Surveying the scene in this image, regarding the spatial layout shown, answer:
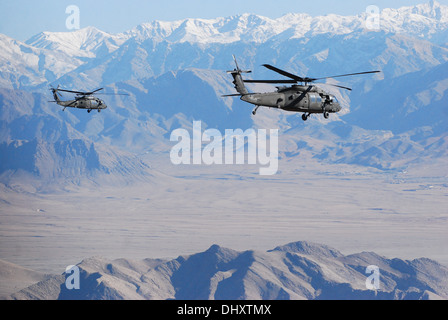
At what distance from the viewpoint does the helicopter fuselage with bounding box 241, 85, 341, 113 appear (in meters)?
90.3

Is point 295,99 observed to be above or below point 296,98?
below

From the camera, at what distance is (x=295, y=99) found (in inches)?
3607

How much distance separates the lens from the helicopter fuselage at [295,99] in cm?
9031
